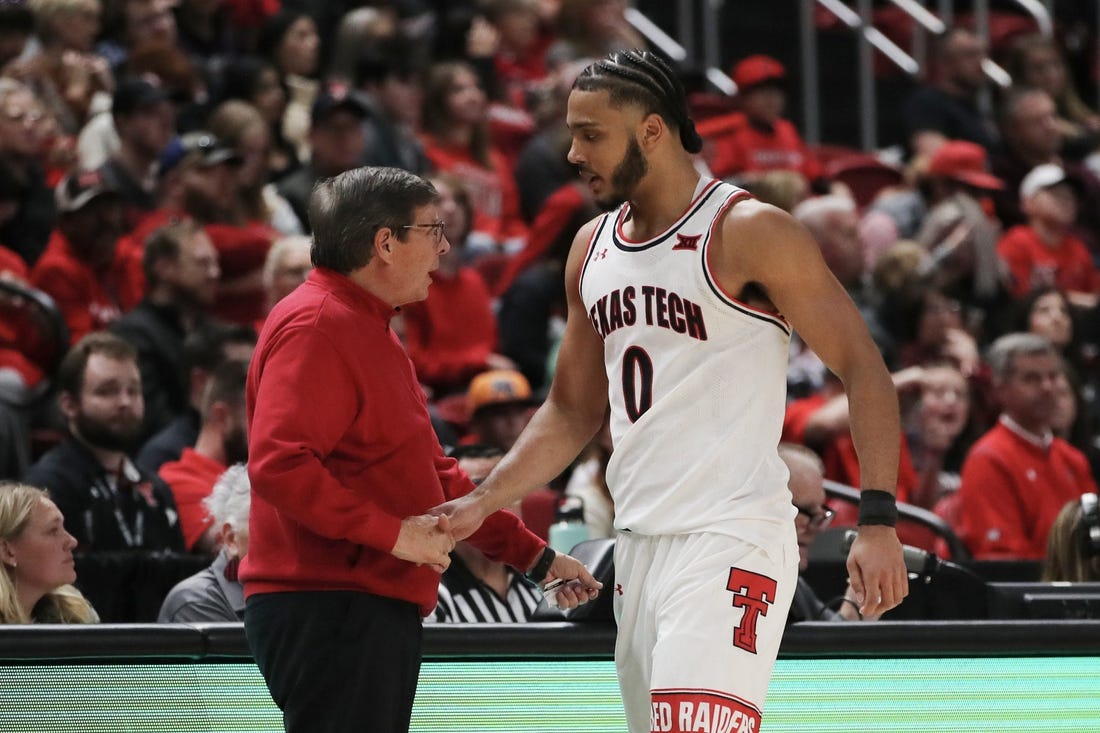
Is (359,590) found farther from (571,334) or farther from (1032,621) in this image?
(1032,621)

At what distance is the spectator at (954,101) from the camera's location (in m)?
13.0

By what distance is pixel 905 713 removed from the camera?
Answer: 13.4 ft

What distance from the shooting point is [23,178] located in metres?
8.12

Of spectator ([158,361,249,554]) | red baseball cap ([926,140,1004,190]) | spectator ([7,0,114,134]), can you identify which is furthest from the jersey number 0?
red baseball cap ([926,140,1004,190])

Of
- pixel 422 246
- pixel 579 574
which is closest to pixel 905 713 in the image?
pixel 579 574

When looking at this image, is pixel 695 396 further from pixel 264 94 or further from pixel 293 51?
pixel 293 51

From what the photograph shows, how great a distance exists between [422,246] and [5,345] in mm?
3905

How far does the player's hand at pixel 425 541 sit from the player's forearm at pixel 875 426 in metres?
0.83

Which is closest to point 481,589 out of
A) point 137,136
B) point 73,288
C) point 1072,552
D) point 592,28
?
point 1072,552

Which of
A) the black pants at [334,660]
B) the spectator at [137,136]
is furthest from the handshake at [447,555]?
the spectator at [137,136]

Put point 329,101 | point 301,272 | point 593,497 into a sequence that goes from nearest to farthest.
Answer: point 593,497, point 301,272, point 329,101

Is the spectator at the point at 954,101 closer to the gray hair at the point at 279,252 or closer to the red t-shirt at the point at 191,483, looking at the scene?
the gray hair at the point at 279,252

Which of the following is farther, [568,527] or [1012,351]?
[1012,351]

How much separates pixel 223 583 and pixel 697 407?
1734mm
